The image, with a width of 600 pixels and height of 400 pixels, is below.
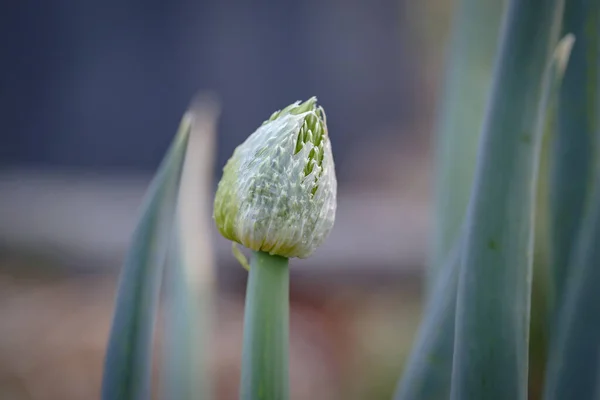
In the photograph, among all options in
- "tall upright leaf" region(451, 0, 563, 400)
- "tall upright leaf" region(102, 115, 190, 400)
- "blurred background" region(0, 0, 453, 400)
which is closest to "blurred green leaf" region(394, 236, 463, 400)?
"tall upright leaf" region(451, 0, 563, 400)

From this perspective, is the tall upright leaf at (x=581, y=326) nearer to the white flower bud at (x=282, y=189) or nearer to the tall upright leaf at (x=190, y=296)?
the white flower bud at (x=282, y=189)

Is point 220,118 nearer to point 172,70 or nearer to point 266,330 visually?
point 172,70

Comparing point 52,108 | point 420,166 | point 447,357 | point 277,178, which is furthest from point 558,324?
point 52,108

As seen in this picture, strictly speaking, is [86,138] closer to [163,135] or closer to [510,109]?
[163,135]

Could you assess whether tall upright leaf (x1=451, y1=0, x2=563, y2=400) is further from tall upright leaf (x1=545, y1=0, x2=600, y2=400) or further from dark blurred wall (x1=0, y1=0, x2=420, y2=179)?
dark blurred wall (x1=0, y1=0, x2=420, y2=179)

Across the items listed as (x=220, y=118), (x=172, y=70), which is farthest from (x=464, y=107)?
(x=172, y=70)

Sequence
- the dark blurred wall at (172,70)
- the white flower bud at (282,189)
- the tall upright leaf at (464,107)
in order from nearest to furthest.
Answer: the white flower bud at (282,189), the tall upright leaf at (464,107), the dark blurred wall at (172,70)

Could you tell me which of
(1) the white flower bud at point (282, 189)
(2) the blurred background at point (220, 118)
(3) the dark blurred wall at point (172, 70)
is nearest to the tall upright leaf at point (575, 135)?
(1) the white flower bud at point (282, 189)
